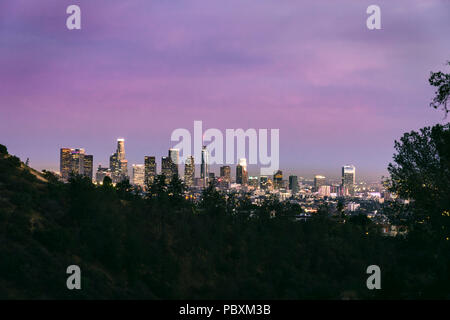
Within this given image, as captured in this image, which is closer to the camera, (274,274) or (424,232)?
(424,232)

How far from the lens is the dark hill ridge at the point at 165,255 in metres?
20.8

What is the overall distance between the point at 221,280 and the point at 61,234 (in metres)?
10.2

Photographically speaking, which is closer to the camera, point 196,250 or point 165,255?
point 165,255

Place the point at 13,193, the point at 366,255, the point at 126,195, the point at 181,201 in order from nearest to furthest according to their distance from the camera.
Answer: the point at 13,193 → the point at 366,255 → the point at 126,195 → the point at 181,201

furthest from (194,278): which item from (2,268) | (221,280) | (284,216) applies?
(284,216)

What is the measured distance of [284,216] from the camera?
49.4 metres

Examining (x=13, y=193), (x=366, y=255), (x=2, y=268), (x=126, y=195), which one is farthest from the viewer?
(x=126, y=195)

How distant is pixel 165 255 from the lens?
90.2ft

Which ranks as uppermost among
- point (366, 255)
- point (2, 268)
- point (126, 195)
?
point (126, 195)

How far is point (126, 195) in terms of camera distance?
46812 millimetres

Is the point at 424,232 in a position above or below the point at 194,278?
above

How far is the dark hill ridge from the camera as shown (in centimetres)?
2084
